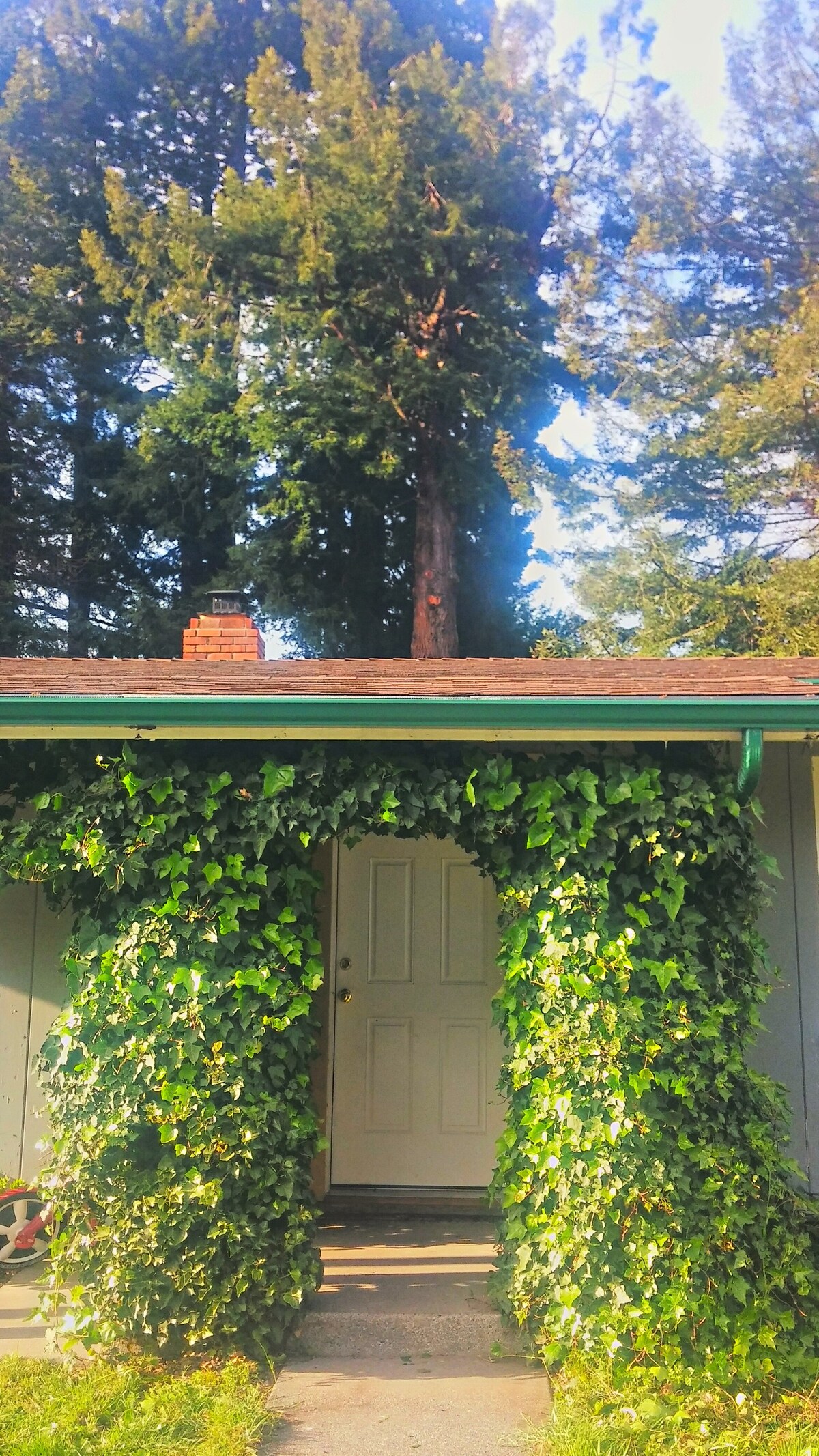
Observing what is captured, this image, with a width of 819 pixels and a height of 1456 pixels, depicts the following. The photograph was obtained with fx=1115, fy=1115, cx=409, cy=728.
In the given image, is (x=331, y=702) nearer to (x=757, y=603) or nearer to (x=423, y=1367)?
(x=423, y=1367)

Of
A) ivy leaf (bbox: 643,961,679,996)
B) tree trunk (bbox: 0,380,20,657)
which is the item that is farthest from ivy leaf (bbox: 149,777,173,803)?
tree trunk (bbox: 0,380,20,657)

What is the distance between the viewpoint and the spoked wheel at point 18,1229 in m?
4.77

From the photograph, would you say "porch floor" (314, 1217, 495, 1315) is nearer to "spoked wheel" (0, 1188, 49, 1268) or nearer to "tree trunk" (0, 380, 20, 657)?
"spoked wheel" (0, 1188, 49, 1268)

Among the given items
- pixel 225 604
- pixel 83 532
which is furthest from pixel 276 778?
→ pixel 83 532

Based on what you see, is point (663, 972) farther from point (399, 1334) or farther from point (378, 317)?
point (378, 317)

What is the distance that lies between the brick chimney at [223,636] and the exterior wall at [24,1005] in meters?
2.66

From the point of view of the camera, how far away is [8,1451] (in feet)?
11.2

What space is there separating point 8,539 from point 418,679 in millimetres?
15907

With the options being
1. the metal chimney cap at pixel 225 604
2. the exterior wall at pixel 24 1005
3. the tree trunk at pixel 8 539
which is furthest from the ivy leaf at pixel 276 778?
the tree trunk at pixel 8 539

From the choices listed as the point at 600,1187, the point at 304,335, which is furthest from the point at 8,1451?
the point at 304,335

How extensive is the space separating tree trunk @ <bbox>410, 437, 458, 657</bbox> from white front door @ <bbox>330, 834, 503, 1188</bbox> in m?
11.7

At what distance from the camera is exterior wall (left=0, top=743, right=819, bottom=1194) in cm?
474

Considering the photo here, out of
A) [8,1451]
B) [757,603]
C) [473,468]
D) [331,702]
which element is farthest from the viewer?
[473,468]

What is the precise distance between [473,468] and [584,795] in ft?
49.0
